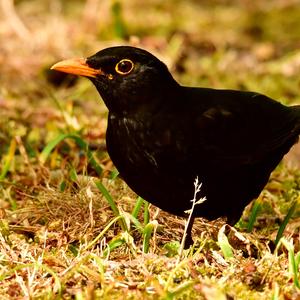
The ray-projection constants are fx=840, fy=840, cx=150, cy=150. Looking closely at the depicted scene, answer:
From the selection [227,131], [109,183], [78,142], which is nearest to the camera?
[227,131]

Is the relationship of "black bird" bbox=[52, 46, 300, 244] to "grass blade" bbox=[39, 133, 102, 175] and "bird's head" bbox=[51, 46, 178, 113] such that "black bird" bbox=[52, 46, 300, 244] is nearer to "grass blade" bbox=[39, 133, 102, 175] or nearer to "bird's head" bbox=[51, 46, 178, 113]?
"bird's head" bbox=[51, 46, 178, 113]

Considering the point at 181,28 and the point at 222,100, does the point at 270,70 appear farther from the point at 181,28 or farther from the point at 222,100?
the point at 222,100

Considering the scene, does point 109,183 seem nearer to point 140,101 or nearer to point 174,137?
point 140,101

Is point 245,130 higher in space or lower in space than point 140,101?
lower

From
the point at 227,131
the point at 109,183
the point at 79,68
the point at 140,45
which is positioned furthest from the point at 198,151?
the point at 140,45

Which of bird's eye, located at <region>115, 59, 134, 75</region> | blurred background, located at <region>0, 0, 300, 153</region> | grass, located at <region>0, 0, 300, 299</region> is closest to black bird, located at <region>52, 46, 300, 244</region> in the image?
bird's eye, located at <region>115, 59, 134, 75</region>

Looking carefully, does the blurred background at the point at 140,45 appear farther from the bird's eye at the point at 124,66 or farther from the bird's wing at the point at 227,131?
the bird's eye at the point at 124,66

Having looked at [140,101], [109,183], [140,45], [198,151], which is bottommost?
[109,183]

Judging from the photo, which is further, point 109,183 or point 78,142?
point 78,142
